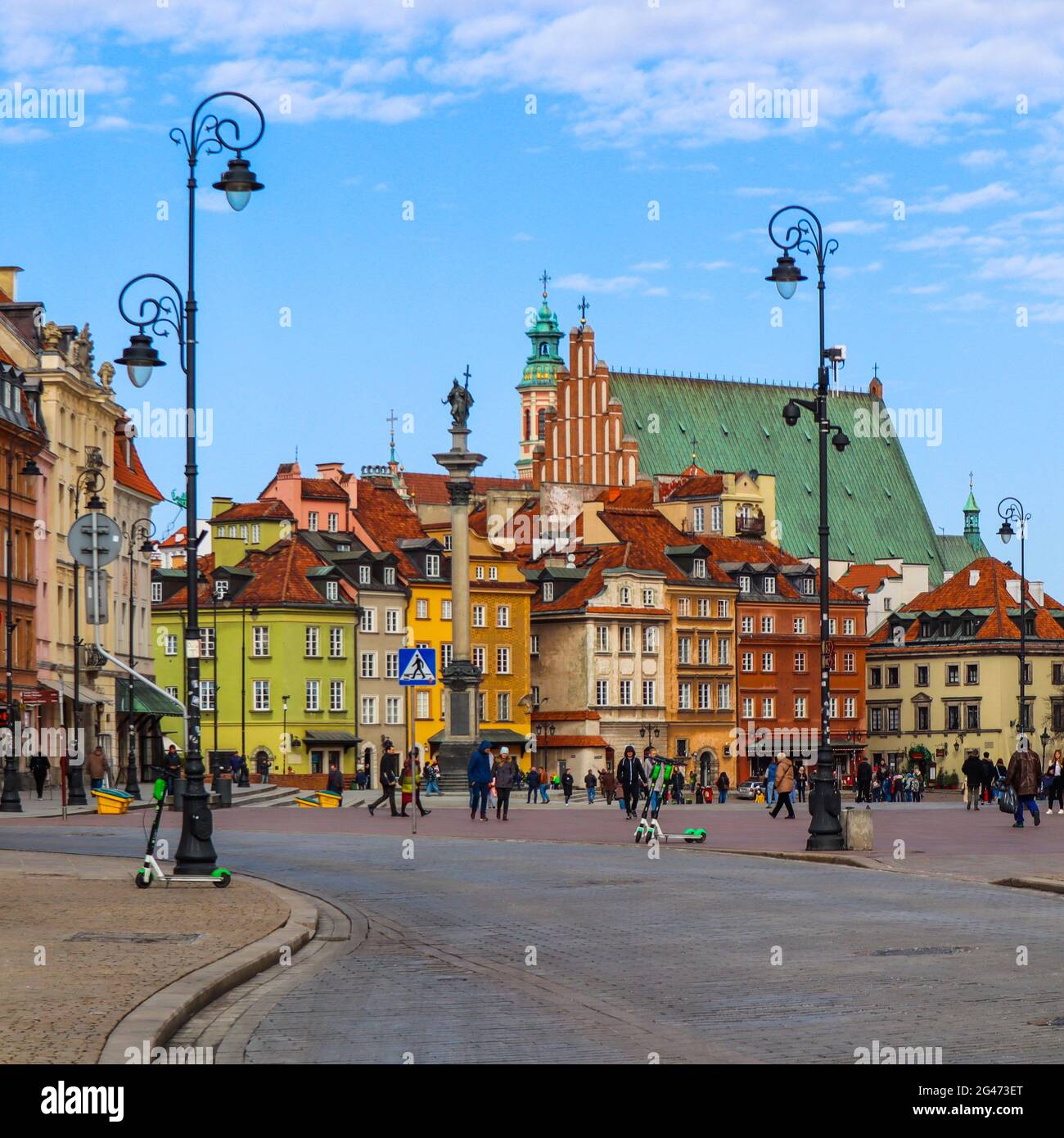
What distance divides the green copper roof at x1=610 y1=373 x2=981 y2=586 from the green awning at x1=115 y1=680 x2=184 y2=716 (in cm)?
5434

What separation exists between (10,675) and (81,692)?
22579mm

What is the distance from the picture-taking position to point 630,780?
50625 millimetres

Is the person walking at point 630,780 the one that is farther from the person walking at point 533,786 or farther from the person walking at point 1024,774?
the person walking at point 533,786

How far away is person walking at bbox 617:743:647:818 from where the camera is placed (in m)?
50.5

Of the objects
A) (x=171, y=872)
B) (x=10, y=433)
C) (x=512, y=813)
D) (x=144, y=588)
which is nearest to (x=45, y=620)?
(x=10, y=433)

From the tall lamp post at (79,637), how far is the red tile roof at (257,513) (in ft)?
88.8

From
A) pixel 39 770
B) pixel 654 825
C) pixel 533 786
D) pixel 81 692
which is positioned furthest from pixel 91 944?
pixel 81 692

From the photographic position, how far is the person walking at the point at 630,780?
5047 cm

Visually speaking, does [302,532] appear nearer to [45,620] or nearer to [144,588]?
[144,588]

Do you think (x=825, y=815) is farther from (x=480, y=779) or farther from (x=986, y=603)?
(x=986, y=603)

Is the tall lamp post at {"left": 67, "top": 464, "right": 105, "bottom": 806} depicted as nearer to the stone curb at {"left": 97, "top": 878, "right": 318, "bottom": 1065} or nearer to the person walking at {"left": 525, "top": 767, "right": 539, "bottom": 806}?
the person walking at {"left": 525, "top": 767, "right": 539, "bottom": 806}

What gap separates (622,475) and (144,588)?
43881 millimetres

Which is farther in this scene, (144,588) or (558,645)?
A: (558,645)

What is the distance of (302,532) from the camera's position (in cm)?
11250
